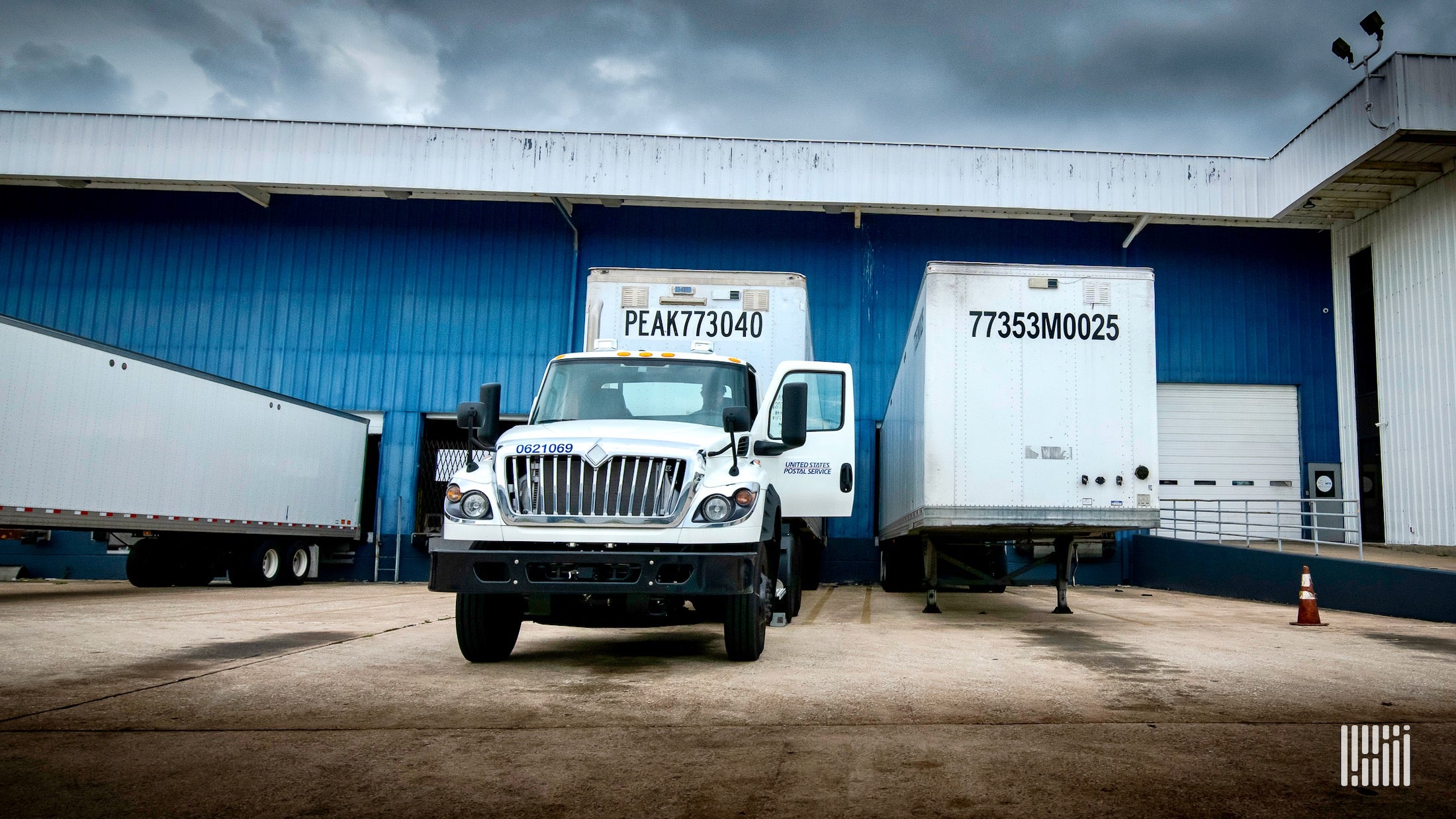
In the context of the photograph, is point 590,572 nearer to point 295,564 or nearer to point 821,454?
point 821,454

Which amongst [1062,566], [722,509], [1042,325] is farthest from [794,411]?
[1062,566]

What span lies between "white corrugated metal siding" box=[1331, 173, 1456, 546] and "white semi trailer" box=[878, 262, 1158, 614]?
13.7 metres

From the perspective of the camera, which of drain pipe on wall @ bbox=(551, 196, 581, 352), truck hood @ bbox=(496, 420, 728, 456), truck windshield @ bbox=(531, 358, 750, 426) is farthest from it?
drain pipe on wall @ bbox=(551, 196, 581, 352)

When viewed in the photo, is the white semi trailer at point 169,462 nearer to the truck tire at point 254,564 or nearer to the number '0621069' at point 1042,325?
the truck tire at point 254,564

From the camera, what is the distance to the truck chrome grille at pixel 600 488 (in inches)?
261

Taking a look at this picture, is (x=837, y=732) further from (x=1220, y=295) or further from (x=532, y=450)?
(x=1220, y=295)

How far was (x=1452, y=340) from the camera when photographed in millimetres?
19406

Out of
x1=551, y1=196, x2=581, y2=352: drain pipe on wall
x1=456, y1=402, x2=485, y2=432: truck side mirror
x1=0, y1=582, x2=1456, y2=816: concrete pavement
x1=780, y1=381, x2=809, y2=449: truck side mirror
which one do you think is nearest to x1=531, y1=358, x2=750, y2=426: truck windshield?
x1=456, y1=402, x2=485, y2=432: truck side mirror

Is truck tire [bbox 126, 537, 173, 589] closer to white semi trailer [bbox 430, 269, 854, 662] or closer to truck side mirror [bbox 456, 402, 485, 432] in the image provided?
white semi trailer [bbox 430, 269, 854, 662]

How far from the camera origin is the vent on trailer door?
35.2ft

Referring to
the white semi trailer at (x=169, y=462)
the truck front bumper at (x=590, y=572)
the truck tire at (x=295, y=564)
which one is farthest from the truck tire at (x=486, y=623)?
the truck tire at (x=295, y=564)

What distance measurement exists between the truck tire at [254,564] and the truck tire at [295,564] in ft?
1.48

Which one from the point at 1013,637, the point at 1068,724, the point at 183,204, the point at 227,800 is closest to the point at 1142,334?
the point at 1013,637

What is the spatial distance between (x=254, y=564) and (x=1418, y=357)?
24512 mm
